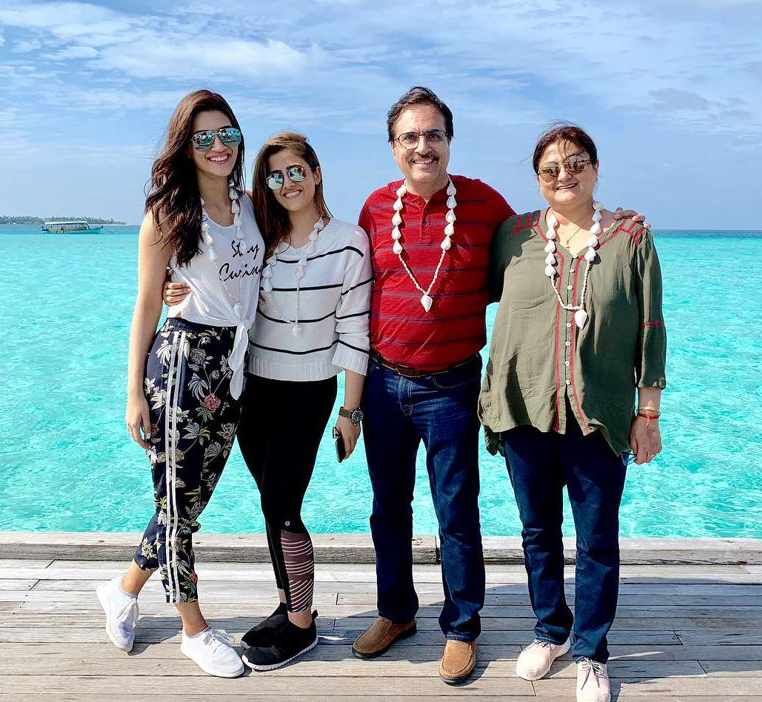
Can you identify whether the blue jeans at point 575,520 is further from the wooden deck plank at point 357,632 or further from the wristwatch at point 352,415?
the wristwatch at point 352,415

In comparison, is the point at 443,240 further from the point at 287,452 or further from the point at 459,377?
the point at 287,452

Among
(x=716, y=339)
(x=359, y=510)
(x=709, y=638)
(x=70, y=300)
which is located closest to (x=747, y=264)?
(x=716, y=339)

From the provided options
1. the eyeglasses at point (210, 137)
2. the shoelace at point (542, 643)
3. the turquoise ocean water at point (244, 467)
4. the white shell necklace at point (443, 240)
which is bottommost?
the turquoise ocean water at point (244, 467)

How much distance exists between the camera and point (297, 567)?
2.67 meters

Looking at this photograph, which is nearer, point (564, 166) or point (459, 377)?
point (564, 166)

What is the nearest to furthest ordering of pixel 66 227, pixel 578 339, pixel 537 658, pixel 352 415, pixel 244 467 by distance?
pixel 578 339 < pixel 537 658 < pixel 352 415 < pixel 244 467 < pixel 66 227

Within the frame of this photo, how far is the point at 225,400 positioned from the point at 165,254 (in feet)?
1.67

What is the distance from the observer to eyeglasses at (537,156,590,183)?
235cm

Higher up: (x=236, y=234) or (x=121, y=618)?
(x=236, y=234)

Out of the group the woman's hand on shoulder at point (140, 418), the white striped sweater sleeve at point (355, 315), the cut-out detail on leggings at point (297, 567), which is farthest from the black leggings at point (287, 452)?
the woman's hand on shoulder at point (140, 418)

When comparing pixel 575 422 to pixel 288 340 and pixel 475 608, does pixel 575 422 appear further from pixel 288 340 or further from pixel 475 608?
pixel 288 340

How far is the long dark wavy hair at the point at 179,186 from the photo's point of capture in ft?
7.93

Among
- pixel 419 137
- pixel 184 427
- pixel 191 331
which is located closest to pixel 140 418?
pixel 184 427

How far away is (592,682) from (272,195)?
1.91m
